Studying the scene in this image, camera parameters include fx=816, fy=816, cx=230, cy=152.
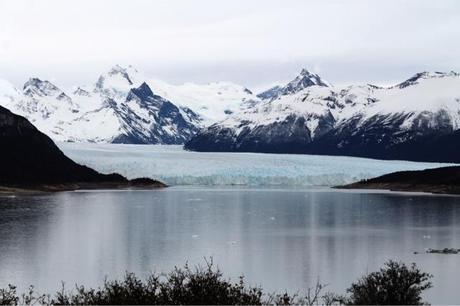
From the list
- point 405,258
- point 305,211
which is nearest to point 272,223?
point 305,211

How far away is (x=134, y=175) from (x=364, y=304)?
120889mm

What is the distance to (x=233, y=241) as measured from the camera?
2126 inches

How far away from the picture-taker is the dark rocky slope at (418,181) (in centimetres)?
13664

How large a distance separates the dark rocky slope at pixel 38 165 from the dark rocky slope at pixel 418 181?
38.4 meters

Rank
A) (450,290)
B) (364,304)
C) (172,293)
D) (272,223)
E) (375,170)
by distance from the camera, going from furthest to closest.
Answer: (375,170)
(272,223)
(450,290)
(364,304)
(172,293)

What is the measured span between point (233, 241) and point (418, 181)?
308ft

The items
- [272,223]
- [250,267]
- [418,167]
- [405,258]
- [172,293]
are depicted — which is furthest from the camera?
[418,167]

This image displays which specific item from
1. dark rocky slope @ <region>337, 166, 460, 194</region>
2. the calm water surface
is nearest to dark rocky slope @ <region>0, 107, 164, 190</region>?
dark rocky slope @ <region>337, 166, 460, 194</region>

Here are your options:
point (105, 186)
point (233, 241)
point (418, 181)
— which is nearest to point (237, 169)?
point (105, 186)

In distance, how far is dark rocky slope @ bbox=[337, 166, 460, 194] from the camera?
13664 centimetres

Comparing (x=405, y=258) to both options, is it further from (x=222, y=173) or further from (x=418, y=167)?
(x=418, y=167)

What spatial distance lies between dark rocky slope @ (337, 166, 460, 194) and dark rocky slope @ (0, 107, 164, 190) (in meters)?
38.4

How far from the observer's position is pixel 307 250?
49594mm

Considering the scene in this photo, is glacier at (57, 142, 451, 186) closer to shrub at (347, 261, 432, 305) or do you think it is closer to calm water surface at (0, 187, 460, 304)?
calm water surface at (0, 187, 460, 304)
